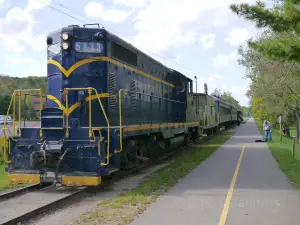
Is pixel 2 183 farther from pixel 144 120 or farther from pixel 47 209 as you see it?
pixel 144 120

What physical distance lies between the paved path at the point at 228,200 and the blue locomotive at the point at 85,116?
1791mm

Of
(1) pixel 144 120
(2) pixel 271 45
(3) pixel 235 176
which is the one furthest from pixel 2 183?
(2) pixel 271 45

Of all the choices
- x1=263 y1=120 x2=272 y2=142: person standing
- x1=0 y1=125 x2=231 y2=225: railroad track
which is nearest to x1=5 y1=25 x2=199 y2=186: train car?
x1=0 y1=125 x2=231 y2=225: railroad track

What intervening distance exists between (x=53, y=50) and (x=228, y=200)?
5876mm

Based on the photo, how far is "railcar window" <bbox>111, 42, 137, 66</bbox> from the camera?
9.98 m

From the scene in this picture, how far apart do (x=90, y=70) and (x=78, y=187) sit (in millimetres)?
2981

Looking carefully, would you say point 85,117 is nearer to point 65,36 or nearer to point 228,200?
point 65,36

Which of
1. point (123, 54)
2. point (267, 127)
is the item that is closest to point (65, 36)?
point (123, 54)

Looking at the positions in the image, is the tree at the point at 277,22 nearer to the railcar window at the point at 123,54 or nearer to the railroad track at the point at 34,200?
the railcar window at the point at 123,54

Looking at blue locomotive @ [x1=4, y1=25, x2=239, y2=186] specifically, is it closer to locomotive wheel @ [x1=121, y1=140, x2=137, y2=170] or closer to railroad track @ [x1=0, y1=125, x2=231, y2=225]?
locomotive wheel @ [x1=121, y1=140, x2=137, y2=170]

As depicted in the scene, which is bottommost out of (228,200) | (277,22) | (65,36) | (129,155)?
(228,200)

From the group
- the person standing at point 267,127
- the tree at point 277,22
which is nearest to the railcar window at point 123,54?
the tree at point 277,22

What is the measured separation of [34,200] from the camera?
7477 millimetres

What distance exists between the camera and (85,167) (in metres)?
8.25
